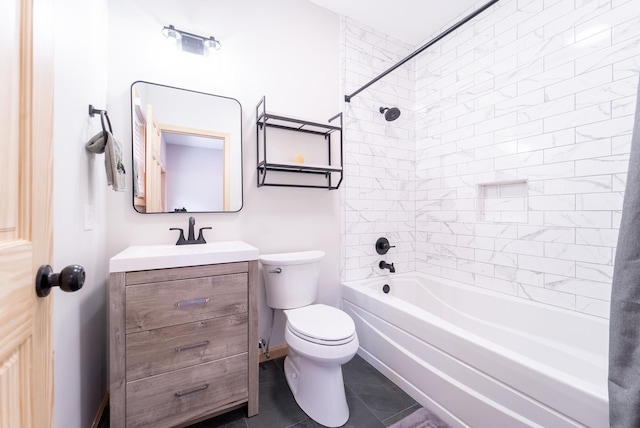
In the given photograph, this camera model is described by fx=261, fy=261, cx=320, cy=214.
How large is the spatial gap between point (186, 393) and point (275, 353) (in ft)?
2.57

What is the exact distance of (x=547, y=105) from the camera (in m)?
1.66

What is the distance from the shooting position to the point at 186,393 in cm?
125

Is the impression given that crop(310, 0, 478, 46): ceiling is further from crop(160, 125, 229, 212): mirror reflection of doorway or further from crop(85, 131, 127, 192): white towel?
crop(85, 131, 127, 192): white towel

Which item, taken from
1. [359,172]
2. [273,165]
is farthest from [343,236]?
[273,165]

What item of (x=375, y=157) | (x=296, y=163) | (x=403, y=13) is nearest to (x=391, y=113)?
(x=375, y=157)

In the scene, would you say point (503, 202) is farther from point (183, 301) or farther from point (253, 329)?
point (183, 301)

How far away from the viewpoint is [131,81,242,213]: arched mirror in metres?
1.57

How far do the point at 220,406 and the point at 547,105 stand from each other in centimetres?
259

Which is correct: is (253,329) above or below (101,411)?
above

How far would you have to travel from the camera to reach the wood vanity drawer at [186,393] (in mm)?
1171

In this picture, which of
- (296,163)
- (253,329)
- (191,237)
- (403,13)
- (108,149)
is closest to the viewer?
(108,149)

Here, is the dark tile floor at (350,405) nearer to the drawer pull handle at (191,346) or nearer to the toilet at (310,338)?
the toilet at (310,338)

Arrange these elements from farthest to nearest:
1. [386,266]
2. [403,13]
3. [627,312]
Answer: [386,266] → [403,13] → [627,312]

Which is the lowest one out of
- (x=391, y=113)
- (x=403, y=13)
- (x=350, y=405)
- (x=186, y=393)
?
(x=350, y=405)
